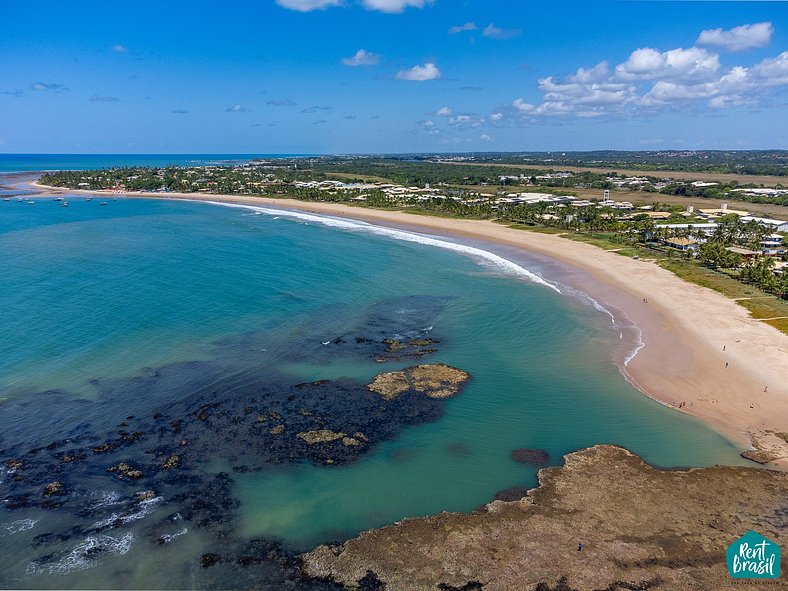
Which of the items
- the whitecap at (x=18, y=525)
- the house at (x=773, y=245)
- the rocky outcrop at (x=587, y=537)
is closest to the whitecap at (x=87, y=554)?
the whitecap at (x=18, y=525)

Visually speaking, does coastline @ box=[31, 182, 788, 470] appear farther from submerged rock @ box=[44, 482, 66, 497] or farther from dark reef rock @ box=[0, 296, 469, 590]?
submerged rock @ box=[44, 482, 66, 497]

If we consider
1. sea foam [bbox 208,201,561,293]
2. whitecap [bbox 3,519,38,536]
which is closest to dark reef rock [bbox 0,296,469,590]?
whitecap [bbox 3,519,38,536]

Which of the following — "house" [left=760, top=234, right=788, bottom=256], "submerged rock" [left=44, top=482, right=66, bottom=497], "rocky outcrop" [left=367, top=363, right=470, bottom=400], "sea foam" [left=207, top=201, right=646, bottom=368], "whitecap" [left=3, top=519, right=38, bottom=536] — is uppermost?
"house" [left=760, top=234, right=788, bottom=256]

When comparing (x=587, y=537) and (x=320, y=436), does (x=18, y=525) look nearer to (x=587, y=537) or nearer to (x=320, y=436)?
(x=320, y=436)

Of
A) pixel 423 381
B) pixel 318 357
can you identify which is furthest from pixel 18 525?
pixel 423 381

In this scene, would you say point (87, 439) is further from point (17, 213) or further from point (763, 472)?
point (17, 213)
